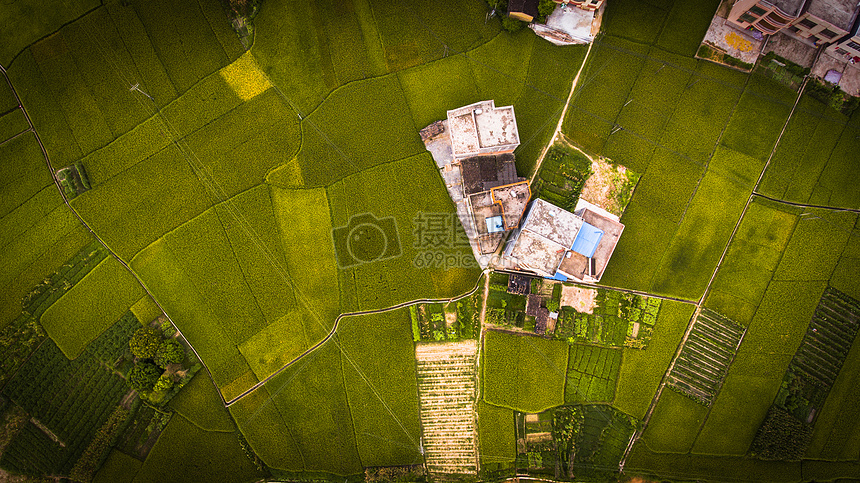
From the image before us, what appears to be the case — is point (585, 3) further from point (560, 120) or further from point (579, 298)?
point (579, 298)

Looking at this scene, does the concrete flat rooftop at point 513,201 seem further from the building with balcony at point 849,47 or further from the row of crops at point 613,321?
the building with balcony at point 849,47

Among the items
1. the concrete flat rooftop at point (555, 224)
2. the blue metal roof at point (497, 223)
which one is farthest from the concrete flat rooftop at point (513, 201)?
the concrete flat rooftop at point (555, 224)

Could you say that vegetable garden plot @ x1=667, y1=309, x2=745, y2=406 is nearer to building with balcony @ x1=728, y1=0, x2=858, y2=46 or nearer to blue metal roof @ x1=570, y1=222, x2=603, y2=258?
blue metal roof @ x1=570, y1=222, x2=603, y2=258

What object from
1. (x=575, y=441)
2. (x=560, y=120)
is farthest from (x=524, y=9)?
(x=575, y=441)

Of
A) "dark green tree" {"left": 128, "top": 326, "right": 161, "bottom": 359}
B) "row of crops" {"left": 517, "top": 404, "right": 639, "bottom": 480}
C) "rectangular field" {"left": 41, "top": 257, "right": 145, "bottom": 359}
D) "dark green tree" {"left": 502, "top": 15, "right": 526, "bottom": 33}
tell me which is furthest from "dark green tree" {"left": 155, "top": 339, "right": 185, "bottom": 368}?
"dark green tree" {"left": 502, "top": 15, "right": 526, "bottom": 33}

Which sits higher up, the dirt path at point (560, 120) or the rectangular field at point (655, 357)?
the dirt path at point (560, 120)
